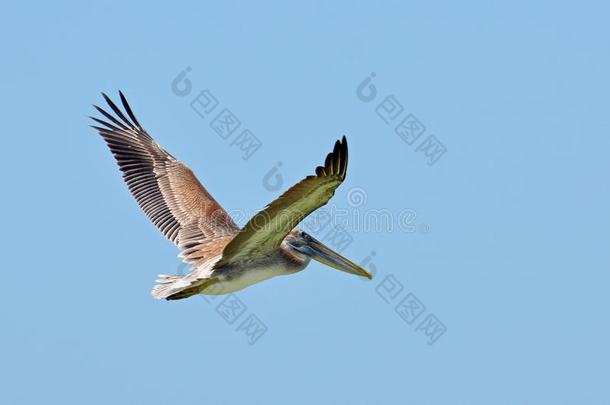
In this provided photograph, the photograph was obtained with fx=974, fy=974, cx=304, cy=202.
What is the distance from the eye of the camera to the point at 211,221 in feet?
36.7

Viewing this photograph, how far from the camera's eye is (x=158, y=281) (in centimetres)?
960

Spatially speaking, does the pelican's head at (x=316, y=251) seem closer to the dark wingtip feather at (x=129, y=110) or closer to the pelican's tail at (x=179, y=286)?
the pelican's tail at (x=179, y=286)

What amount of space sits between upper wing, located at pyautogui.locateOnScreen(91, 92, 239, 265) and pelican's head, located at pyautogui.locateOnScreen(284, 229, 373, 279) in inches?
32.8

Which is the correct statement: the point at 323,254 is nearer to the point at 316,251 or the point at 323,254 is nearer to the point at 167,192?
the point at 316,251

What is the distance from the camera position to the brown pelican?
7.74 m

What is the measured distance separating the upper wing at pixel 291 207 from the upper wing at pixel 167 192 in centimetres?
130

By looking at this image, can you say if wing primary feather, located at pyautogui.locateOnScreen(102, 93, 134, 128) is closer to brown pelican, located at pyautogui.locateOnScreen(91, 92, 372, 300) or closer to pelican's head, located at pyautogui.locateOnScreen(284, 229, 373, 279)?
brown pelican, located at pyautogui.locateOnScreen(91, 92, 372, 300)

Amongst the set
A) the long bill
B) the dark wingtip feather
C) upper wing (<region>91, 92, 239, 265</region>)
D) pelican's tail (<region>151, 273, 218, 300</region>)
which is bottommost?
the long bill

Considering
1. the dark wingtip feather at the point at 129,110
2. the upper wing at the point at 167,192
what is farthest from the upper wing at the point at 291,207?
the dark wingtip feather at the point at 129,110

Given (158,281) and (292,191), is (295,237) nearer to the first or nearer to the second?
(158,281)

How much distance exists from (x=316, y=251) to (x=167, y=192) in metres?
2.73

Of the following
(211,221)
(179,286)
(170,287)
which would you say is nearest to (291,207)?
(179,286)

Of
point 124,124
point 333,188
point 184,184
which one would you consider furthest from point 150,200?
point 333,188

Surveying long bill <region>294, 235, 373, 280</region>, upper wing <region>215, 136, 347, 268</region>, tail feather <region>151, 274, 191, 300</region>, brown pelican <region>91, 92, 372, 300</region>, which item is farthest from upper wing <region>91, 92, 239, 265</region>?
upper wing <region>215, 136, 347, 268</region>
